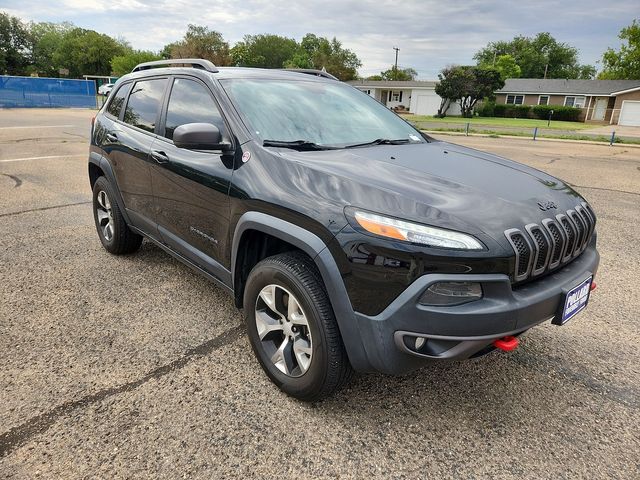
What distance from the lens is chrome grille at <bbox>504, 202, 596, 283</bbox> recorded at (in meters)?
2.04

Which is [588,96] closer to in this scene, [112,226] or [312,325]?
[112,226]

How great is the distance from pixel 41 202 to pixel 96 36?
80597 mm

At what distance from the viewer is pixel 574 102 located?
174 feet

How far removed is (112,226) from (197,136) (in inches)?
90.5

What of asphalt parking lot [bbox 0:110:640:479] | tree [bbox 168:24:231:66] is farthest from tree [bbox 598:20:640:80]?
asphalt parking lot [bbox 0:110:640:479]

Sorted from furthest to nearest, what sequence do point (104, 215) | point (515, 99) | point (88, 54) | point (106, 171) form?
1. point (88, 54)
2. point (515, 99)
3. point (104, 215)
4. point (106, 171)

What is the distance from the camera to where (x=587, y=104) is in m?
51.8

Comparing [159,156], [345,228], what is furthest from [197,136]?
[345,228]

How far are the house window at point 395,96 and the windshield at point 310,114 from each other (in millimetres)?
59648

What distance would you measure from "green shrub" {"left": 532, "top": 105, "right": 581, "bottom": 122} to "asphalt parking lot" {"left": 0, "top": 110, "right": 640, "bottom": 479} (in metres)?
50.7

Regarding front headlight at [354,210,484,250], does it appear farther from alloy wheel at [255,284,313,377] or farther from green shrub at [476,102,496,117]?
green shrub at [476,102,496,117]

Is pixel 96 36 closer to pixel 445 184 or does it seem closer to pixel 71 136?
pixel 71 136

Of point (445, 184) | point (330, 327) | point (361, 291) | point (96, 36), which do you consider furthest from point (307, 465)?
point (96, 36)

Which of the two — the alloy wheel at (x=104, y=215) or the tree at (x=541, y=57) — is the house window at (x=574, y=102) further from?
the alloy wheel at (x=104, y=215)
